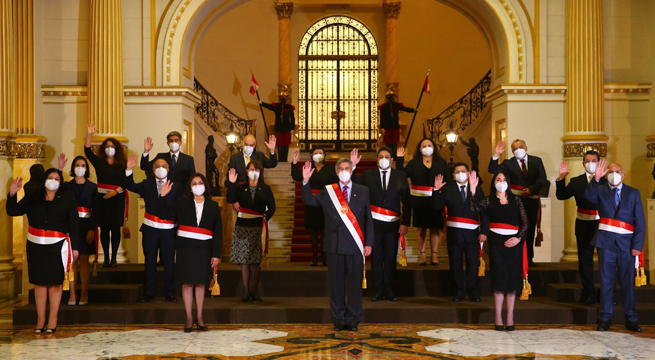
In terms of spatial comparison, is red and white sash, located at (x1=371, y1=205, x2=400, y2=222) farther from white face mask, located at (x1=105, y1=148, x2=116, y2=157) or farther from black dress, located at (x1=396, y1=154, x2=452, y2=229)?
white face mask, located at (x1=105, y1=148, x2=116, y2=157)

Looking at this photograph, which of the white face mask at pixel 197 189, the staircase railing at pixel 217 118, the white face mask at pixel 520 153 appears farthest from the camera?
the staircase railing at pixel 217 118

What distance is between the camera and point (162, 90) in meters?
10.7

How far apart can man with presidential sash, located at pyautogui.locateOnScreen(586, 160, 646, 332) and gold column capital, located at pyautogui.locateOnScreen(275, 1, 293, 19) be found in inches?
475

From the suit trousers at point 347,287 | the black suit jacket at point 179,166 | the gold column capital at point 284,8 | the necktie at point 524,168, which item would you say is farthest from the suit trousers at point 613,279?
the gold column capital at point 284,8

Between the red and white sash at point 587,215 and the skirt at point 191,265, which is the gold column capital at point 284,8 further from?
the skirt at point 191,265

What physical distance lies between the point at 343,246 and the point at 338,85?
12.2 meters

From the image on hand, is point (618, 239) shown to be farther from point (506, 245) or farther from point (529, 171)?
point (529, 171)

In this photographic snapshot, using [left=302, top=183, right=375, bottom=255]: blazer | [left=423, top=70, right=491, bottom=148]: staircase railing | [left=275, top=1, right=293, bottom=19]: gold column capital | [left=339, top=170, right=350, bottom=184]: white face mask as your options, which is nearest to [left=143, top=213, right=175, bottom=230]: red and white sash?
[left=302, top=183, right=375, bottom=255]: blazer

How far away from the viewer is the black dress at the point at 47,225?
713cm

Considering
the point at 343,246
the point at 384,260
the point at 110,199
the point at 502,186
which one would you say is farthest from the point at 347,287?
the point at 110,199

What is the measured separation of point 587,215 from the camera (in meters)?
7.96

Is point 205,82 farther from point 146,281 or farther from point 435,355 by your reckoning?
point 435,355

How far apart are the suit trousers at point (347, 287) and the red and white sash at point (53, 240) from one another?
2447 millimetres

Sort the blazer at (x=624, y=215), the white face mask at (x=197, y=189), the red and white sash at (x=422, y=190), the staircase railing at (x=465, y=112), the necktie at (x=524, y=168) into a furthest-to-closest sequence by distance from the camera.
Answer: the staircase railing at (x=465, y=112) < the red and white sash at (x=422, y=190) < the necktie at (x=524, y=168) < the blazer at (x=624, y=215) < the white face mask at (x=197, y=189)
